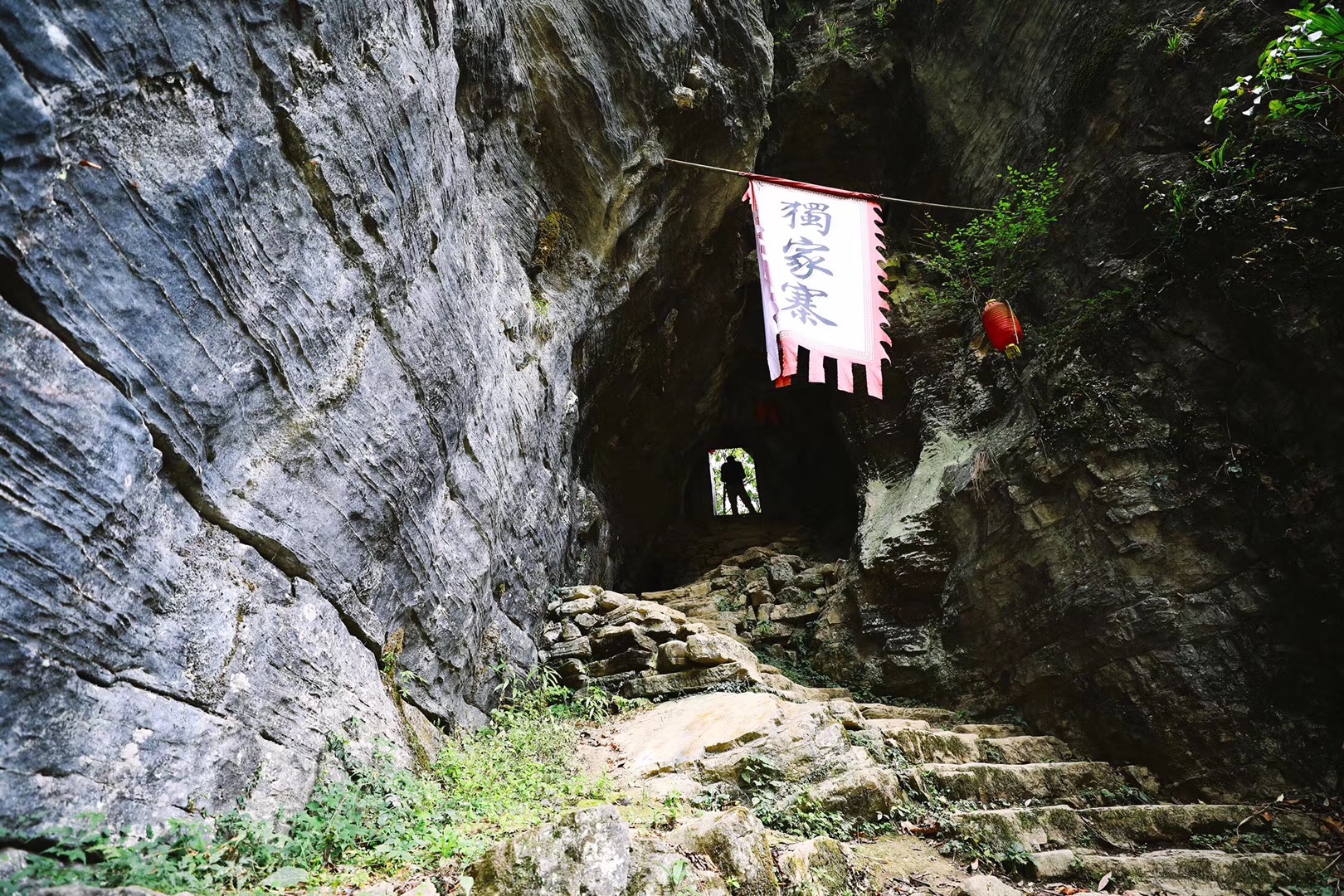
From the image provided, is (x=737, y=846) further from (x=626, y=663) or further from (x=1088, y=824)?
(x=626, y=663)

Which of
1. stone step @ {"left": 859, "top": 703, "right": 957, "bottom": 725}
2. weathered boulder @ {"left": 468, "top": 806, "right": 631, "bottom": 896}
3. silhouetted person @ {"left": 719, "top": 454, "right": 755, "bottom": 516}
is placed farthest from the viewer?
silhouetted person @ {"left": 719, "top": 454, "right": 755, "bottom": 516}

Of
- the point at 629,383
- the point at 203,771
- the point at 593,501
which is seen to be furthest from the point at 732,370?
the point at 203,771

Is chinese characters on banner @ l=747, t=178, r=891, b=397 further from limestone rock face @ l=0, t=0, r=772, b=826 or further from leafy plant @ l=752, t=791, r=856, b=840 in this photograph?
leafy plant @ l=752, t=791, r=856, b=840

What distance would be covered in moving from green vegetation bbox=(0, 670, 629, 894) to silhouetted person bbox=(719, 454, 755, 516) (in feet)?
42.7

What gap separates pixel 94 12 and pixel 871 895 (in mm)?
5590

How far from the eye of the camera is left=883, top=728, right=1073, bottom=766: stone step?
5745mm

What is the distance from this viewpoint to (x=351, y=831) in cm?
340

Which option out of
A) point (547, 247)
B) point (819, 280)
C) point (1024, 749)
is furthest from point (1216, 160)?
point (547, 247)

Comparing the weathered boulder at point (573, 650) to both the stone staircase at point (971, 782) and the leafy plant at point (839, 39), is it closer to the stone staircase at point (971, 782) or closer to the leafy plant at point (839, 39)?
the stone staircase at point (971, 782)

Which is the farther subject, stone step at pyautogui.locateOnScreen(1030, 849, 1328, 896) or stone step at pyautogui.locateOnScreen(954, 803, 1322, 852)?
stone step at pyautogui.locateOnScreen(954, 803, 1322, 852)

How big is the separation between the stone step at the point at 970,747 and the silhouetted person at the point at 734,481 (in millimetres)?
12044

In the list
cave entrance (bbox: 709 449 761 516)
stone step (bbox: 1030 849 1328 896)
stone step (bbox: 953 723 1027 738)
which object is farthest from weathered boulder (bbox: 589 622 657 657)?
cave entrance (bbox: 709 449 761 516)

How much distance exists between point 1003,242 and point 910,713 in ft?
19.8

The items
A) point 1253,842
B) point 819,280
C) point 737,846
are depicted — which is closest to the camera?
point 737,846
